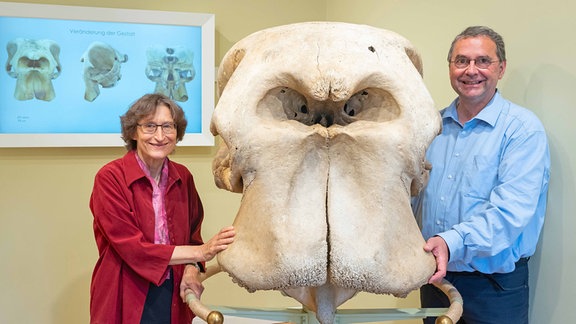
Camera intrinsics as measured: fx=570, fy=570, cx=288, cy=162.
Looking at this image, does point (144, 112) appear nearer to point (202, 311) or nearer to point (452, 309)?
point (202, 311)

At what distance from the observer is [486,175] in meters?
1.75

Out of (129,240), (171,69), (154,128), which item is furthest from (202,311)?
(171,69)

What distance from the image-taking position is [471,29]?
183 centimetres

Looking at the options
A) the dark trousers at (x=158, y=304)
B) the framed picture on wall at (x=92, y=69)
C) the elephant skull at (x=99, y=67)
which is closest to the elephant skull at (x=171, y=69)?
the framed picture on wall at (x=92, y=69)

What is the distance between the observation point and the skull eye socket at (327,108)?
4.13 feet

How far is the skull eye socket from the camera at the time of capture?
1.26m

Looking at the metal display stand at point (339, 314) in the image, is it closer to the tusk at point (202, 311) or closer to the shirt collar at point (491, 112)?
the tusk at point (202, 311)

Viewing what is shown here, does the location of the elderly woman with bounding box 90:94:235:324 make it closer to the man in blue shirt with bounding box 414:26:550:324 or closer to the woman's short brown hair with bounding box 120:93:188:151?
the woman's short brown hair with bounding box 120:93:188:151

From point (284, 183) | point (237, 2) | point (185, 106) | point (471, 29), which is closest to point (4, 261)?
point (185, 106)

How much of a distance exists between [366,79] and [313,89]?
12cm

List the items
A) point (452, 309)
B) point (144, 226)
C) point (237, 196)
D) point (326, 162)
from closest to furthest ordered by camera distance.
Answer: point (326, 162)
point (452, 309)
point (144, 226)
point (237, 196)

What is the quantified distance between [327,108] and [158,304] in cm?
106

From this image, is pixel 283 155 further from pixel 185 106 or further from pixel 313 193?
pixel 185 106

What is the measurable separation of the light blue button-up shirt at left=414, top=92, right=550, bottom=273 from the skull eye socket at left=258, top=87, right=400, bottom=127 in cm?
46
